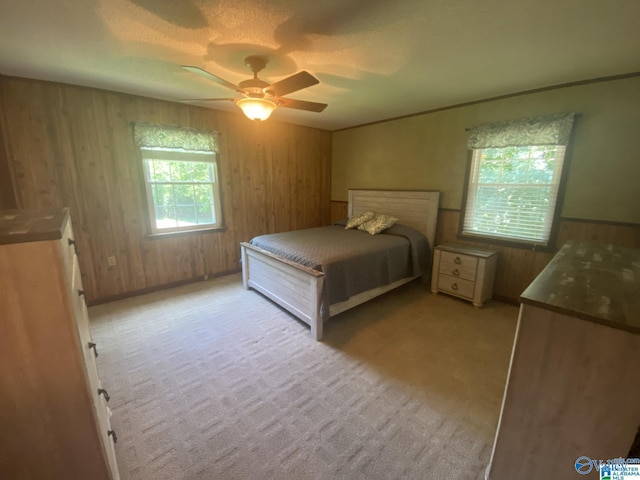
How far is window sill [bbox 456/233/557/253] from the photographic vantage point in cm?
287

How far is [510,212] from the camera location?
3.06m

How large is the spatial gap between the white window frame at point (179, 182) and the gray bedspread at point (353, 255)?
38.2 inches

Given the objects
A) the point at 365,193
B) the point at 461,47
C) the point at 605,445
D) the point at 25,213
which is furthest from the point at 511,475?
the point at 365,193

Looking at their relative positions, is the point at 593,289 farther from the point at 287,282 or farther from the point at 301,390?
the point at 287,282

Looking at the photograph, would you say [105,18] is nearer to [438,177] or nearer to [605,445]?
[605,445]

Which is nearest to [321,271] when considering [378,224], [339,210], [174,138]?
[378,224]

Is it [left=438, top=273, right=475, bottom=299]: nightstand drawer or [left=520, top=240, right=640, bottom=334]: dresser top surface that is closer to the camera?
[left=520, top=240, right=640, bottom=334]: dresser top surface

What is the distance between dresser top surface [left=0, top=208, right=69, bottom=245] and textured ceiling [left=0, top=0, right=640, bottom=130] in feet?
4.23

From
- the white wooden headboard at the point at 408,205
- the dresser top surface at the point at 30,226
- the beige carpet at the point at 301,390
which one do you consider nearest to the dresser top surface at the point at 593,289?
the beige carpet at the point at 301,390

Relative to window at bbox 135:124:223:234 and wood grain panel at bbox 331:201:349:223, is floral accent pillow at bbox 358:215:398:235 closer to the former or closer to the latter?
wood grain panel at bbox 331:201:349:223

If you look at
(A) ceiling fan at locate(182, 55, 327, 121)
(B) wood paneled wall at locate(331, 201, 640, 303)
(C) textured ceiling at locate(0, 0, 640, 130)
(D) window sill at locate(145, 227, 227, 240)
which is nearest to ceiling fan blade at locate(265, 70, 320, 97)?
(A) ceiling fan at locate(182, 55, 327, 121)

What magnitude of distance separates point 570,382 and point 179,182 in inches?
157

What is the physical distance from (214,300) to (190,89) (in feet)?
7.87

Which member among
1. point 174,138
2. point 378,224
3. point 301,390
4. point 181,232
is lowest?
point 301,390
